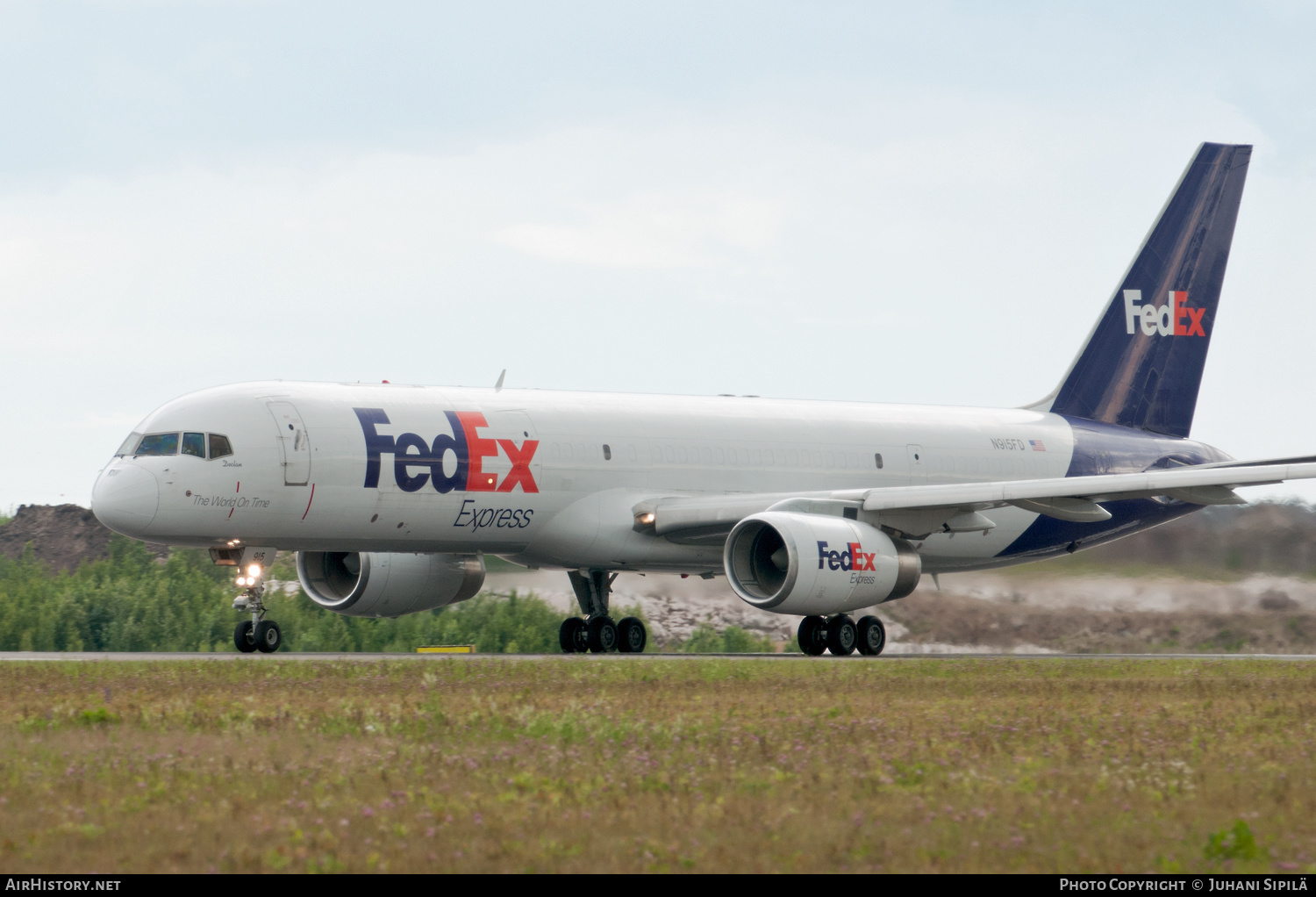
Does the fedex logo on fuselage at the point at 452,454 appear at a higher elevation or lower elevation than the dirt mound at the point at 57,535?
higher

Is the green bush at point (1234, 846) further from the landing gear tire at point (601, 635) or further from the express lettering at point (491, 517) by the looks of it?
the landing gear tire at point (601, 635)

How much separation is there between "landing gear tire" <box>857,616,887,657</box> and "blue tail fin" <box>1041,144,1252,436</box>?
8426 millimetres

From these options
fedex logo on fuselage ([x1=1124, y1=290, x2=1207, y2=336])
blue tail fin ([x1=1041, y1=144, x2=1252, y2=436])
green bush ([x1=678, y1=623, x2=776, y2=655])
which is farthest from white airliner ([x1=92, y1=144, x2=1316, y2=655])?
green bush ([x1=678, y1=623, x2=776, y2=655])

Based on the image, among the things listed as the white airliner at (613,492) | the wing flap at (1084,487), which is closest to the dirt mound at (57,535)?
the white airliner at (613,492)

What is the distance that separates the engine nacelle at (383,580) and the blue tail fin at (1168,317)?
1173 cm

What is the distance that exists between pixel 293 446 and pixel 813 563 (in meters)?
6.77

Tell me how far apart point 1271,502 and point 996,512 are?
4.40 m

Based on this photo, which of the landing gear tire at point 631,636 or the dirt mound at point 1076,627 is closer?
the landing gear tire at point 631,636

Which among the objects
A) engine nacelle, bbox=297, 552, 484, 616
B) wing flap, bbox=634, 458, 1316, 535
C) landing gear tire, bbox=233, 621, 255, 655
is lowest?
landing gear tire, bbox=233, 621, 255, 655

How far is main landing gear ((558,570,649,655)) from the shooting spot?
75.7 feet

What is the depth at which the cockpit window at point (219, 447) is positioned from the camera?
19.1 m

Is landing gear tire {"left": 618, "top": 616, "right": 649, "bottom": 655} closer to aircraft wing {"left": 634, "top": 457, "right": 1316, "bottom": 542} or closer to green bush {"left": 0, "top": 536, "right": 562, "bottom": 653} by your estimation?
aircraft wing {"left": 634, "top": 457, "right": 1316, "bottom": 542}
